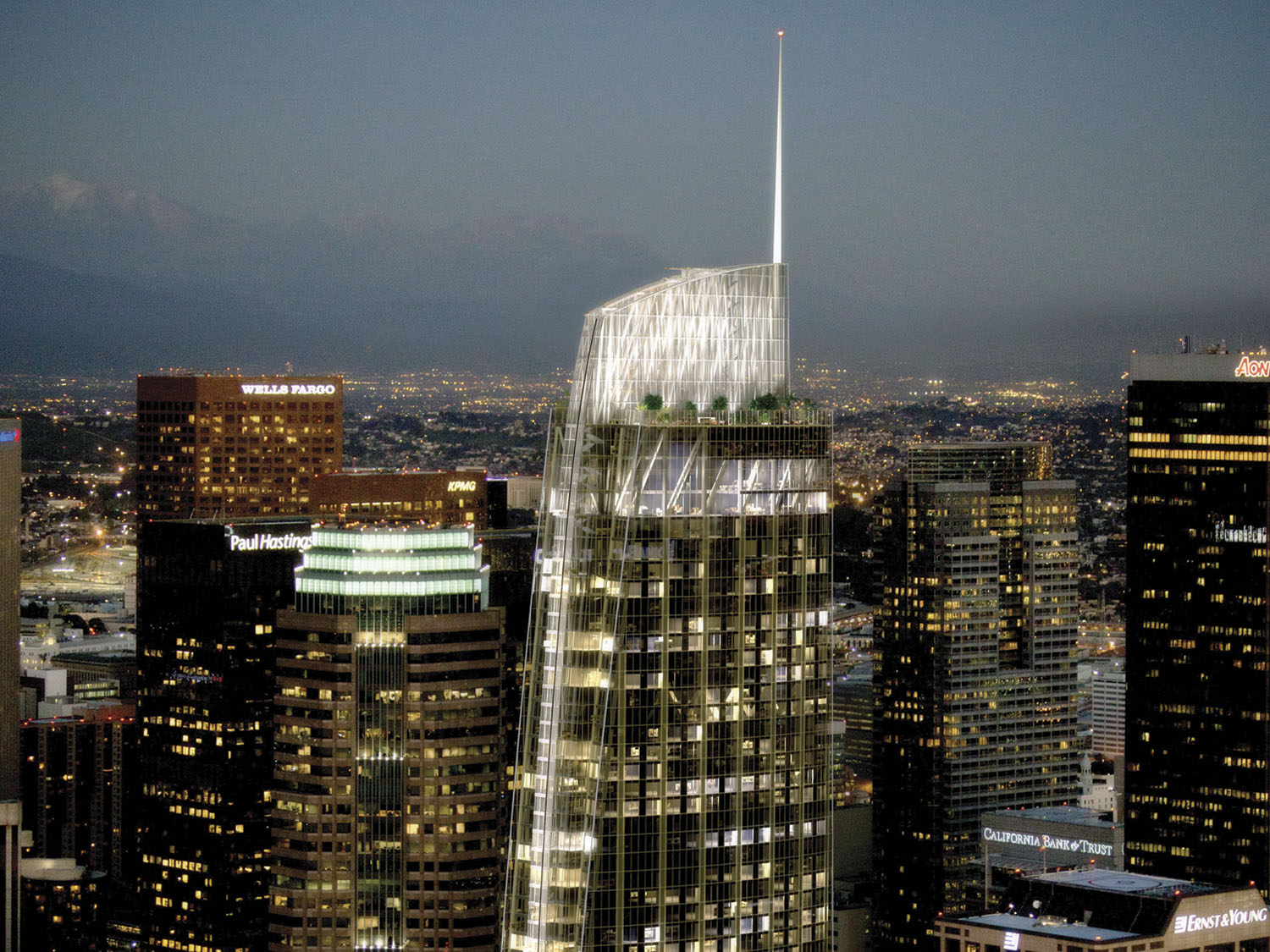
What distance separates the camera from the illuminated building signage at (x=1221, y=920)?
446ft

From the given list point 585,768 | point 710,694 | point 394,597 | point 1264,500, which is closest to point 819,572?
point 710,694

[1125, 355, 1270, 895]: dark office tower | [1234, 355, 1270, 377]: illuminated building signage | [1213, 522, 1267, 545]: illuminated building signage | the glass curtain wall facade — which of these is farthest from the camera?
[1213, 522, 1267, 545]: illuminated building signage

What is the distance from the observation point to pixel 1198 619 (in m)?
194

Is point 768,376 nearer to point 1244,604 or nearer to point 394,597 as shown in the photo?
point 394,597

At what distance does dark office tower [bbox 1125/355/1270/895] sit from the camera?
627ft

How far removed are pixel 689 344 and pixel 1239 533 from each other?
9675 cm

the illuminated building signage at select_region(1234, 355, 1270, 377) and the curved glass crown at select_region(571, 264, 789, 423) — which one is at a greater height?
the illuminated building signage at select_region(1234, 355, 1270, 377)

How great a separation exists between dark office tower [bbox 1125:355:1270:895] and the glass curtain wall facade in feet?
289

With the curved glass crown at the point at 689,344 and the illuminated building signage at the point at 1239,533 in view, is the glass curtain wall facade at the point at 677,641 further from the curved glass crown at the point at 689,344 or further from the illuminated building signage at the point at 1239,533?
the illuminated building signage at the point at 1239,533

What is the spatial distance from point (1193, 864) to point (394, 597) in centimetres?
7081

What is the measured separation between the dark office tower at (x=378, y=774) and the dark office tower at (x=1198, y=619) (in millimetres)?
60156

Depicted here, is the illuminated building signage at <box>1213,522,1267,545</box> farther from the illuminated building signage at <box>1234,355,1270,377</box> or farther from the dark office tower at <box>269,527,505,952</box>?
the dark office tower at <box>269,527,505,952</box>

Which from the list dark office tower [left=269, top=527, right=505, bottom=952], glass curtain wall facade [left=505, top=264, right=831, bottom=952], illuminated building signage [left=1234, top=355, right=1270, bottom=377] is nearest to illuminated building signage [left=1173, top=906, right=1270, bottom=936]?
glass curtain wall facade [left=505, top=264, right=831, bottom=952]

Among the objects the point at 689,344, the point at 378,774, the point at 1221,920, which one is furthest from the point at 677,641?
the point at 378,774
